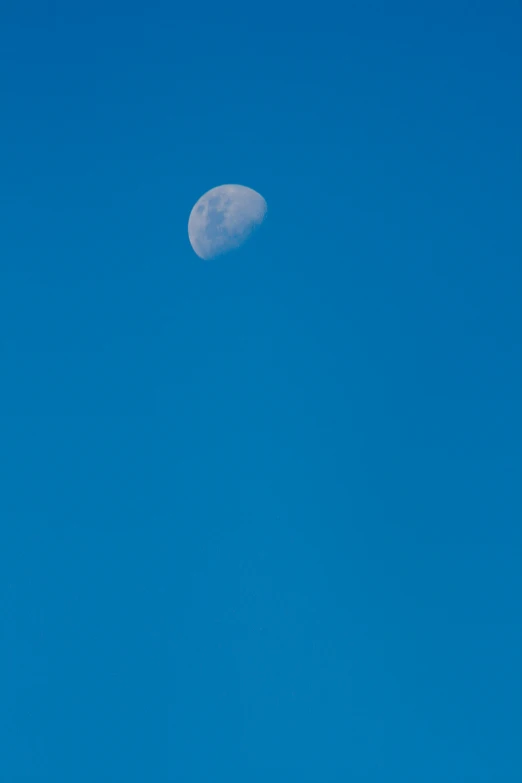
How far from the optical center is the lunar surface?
1923mm

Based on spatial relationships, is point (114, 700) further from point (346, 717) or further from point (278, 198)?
point (278, 198)

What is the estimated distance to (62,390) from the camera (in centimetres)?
196

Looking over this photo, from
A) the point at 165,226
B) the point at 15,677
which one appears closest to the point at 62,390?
the point at 165,226

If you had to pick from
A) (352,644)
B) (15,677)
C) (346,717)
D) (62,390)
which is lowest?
(346,717)

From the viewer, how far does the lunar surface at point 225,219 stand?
1.92 meters

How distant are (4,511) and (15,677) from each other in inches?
16.6

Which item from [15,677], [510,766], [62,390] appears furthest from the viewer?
[62,390]

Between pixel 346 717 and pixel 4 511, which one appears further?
pixel 4 511

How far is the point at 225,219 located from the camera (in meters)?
1.92

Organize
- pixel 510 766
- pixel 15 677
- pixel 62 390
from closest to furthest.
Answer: pixel 510 766 < pixel 15 677 < pixel 62 390

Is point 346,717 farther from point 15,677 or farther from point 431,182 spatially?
point 431,182

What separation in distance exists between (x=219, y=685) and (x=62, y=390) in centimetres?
87

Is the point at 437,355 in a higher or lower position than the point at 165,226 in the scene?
lower

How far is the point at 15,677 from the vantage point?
1.84 m
